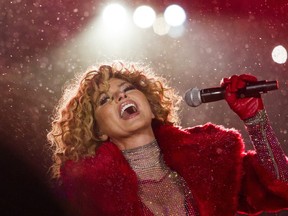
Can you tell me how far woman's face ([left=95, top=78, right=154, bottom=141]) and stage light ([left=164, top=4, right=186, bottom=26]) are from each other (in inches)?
86.6

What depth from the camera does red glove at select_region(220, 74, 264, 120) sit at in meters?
2.12

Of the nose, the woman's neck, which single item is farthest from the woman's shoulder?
the nose

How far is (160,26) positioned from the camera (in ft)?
15.4

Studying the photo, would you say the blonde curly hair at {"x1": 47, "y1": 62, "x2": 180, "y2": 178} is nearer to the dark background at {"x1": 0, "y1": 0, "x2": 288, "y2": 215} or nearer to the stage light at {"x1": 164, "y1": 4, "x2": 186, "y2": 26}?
the dark background at {"x1": 0, "y1": 0, "x2": 288, "y2": 215}

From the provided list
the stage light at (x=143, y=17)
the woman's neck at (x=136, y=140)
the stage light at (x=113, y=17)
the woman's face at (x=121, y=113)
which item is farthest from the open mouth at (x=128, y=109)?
the stage light at (x=143, y=17)

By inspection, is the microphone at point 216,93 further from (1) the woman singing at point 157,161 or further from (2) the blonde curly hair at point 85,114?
(2) the blonde curly hair at point 85,114

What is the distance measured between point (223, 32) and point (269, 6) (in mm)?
530

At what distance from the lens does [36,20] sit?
4.07m

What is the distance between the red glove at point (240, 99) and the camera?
83.4 inches

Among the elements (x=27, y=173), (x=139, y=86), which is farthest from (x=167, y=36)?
(x=27, y=173)

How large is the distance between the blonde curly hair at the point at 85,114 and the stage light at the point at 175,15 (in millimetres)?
1904

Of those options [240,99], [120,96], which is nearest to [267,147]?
[240,99]

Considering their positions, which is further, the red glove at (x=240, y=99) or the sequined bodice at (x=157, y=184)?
the sequined bodice at (x=157, y=184)

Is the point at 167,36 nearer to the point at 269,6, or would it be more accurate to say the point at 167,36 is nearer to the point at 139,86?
the point at 269,6
